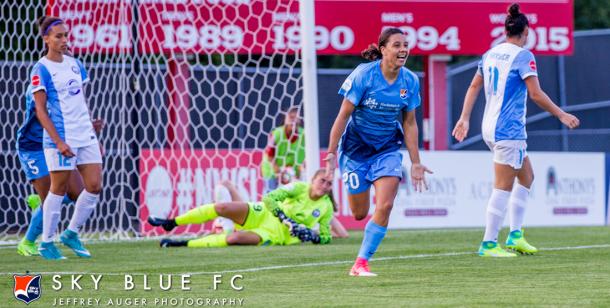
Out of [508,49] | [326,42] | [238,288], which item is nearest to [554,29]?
[326,42]

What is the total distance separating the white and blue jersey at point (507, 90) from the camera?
9.95m

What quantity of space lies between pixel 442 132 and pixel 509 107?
29.9ft

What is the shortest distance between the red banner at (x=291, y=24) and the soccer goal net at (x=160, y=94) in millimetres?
19

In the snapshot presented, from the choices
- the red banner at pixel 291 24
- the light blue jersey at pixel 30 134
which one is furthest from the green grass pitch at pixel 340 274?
the red banner at pixel 291 24

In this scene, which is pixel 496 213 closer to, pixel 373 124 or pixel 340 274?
pixel 373 124

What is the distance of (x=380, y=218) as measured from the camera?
8461 mm

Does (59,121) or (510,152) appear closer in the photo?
(510,152)

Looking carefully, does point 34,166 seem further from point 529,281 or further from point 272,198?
point 529,281

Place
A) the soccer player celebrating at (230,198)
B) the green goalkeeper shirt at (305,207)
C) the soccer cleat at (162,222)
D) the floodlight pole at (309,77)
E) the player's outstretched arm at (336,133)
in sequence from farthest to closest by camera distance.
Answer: the soccer player celebrating at (230,198), the floodlight pole at (309,77), the green goalkeeper shirt at (305,207), the soccer cleat at (162,222), the player's outstretched arm at (336,133)

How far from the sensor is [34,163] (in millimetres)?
11234

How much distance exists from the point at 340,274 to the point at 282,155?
7494 millimetres

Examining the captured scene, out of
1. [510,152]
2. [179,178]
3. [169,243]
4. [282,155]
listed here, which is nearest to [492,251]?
[510,152]

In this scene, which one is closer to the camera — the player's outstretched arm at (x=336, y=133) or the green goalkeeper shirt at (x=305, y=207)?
the player's outstretched arm at (x=336, y=133)

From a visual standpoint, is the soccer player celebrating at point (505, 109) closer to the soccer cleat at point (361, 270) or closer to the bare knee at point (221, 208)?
the soccer cleat at point (361, 270)
